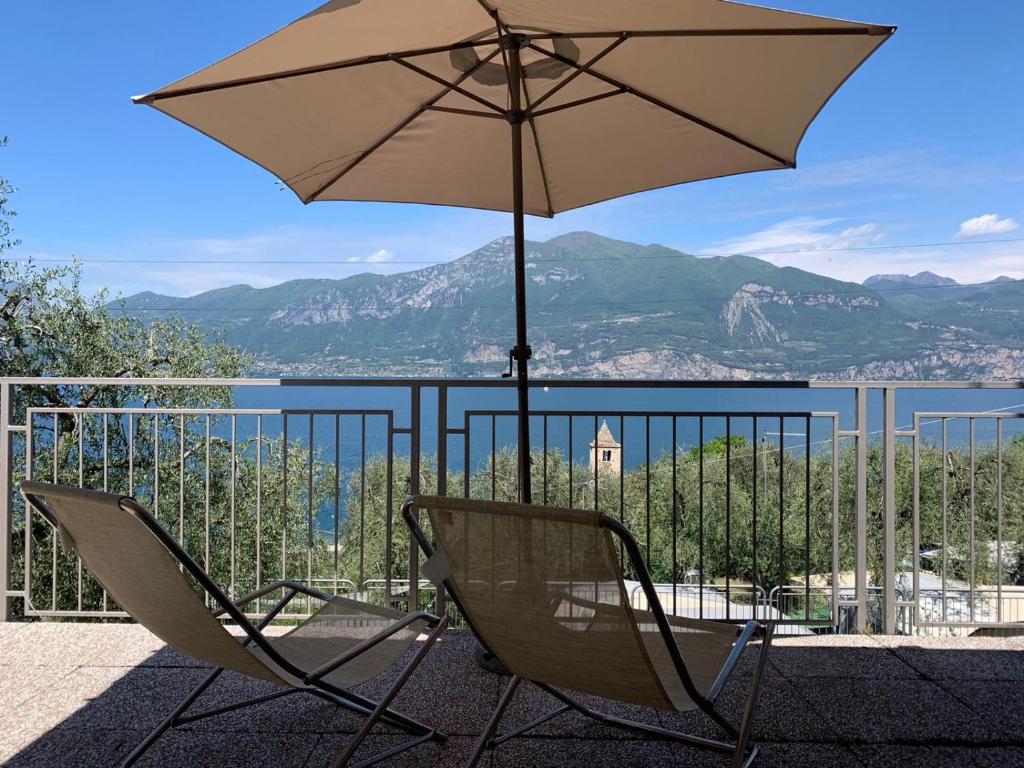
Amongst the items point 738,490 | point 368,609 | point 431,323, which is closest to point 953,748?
point 368,609

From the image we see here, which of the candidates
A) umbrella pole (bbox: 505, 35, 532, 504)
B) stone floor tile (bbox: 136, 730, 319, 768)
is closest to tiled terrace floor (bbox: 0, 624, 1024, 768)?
stone floor tile (bbox: 136, 730, 319, 768)

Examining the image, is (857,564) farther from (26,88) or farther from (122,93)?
(122,93)

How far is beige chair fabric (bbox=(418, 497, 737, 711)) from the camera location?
162 cm

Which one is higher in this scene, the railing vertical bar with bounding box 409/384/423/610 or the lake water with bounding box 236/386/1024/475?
the railing vertical bar with bounding box 409/384/423/610

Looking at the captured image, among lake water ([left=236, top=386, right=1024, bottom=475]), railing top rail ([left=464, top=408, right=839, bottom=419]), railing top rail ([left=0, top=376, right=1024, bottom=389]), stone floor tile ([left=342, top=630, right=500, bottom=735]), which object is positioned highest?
railing top rail ([left=0, top=376, right=1024, bottom=389])

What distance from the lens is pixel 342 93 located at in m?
2.91

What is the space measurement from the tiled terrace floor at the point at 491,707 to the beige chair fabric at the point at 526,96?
78.5 inches

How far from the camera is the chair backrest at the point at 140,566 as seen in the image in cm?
177

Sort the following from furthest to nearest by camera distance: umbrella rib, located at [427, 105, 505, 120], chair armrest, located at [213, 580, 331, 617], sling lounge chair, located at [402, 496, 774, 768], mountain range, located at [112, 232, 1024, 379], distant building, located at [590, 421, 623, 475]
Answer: mountain range, located at [112, 232, 1024, 379], distant building, located at [590, 421, 623, 475], umbrella rib, located at [427, 105, 505, 120], chair armrest, located at [213, 580, 331, 617], sling lounge chair, located at [402, 496, 774, 768]

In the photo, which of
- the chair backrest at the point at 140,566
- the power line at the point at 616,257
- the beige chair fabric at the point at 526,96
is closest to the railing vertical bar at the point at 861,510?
the beige chair fabric at the point at 526,96

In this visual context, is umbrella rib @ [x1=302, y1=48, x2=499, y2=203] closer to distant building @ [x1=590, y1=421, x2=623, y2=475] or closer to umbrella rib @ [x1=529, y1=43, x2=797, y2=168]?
umbrella rib @ [x1=529, y1=43, x2=797, y2=168]

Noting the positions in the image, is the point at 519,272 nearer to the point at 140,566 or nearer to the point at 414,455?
the point at 414,455

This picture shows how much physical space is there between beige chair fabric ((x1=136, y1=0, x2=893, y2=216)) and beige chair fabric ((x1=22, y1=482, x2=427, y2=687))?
1409 millimetres

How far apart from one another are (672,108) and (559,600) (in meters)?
1.98
